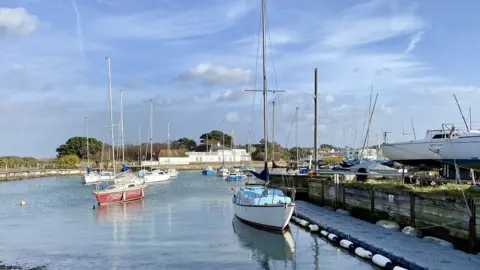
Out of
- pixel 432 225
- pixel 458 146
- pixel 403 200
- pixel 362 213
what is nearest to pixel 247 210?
pixel 362 213

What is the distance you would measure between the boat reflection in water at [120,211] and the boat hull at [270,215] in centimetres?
1151

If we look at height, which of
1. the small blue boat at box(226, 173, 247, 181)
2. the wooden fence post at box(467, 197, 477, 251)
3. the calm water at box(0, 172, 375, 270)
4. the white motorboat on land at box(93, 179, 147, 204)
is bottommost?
the small blue boat at box(226, 173, 247, 181)

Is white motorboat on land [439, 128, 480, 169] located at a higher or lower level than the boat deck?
higher

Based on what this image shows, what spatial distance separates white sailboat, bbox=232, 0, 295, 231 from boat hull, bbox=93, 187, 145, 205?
58.4 ft

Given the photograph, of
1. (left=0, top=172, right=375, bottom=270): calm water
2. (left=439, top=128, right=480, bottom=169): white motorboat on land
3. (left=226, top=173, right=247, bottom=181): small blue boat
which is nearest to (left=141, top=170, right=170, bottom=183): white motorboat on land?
(left=226, top=173, right=247, bottom=181): small blue boat

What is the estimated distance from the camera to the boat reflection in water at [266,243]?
840 inches

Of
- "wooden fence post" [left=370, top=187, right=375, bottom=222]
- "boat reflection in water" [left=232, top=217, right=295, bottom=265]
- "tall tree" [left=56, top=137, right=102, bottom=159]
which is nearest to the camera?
"boat reflection in water" [left=232, top=217, right=295, bottom=265]

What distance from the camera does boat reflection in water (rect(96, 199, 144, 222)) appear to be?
119ft

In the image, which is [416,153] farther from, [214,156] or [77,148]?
[77,148]

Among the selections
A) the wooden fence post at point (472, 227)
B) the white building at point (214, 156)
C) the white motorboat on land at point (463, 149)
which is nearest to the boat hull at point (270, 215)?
the wooden fence post at point (472, 227)

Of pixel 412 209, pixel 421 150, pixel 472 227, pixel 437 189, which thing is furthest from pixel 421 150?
pixel 472 227

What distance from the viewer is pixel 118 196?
45.9m

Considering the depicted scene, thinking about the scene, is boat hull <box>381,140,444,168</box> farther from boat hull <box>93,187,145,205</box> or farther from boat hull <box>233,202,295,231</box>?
boat hull <box>93,187,145,205</box>

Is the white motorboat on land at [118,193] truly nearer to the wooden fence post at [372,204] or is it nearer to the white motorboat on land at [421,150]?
the white motorboat on land at [421,150]
